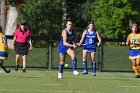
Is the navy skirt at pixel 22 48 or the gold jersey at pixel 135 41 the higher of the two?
the gold jersey at pixel 135 41

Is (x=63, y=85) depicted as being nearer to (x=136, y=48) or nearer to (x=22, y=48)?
(x=136, y=48)

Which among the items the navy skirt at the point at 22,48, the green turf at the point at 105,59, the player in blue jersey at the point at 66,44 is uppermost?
the player in blue jersey at the point at 66,44

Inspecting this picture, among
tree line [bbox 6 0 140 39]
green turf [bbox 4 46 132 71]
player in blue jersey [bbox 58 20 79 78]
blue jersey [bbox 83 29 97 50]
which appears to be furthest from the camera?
tree line [bbox 6 0 140 39]

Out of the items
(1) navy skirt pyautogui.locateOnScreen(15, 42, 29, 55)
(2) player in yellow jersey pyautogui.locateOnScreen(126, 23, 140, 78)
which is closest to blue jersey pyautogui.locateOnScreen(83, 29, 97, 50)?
(2) player in yellow jersey pyautogui.locateOnScreen(126, 23, 140, 78)

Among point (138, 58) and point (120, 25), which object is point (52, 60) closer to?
point (138, 58)

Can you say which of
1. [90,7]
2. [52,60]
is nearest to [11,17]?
[90,7]

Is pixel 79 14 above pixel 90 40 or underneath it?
above

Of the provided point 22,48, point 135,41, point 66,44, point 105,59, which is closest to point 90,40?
point 135,41

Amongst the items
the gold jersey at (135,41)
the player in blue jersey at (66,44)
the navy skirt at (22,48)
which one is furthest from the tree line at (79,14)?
the player in blue jersey at (66,44)

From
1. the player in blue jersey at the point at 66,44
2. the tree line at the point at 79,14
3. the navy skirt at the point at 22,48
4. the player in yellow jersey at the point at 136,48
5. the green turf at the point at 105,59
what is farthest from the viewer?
the tree line at the point at 79,14

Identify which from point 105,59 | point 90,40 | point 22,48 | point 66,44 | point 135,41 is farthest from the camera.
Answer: point 105,59

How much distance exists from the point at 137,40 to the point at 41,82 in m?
4.50

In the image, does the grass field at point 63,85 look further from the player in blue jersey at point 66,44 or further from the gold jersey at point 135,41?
the gold jersey at point 135,41

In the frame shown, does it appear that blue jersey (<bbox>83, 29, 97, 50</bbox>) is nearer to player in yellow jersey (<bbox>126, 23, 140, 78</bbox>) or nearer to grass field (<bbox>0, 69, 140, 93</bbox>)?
player in yellow jersey (<bbox>126, 23, 140, 78</bbox>)
